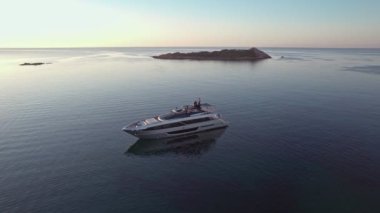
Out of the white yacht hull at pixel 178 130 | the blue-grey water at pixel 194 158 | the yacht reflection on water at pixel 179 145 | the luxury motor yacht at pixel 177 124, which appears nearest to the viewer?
the blue-grey water at pixel 194 158

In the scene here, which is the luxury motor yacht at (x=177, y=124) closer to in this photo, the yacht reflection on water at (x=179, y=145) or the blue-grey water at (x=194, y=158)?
the yacht reflection on water at (x=179, y=145)

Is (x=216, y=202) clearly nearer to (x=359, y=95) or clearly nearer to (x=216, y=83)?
(x=359, y=95)

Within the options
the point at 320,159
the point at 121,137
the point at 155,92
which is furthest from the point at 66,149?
the point at 155,92

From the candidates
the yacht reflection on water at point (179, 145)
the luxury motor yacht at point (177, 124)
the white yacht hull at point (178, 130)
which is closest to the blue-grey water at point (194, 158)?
the yacht reflection on water at point (179, 145)

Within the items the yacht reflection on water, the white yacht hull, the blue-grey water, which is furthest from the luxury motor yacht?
the blue-grey water

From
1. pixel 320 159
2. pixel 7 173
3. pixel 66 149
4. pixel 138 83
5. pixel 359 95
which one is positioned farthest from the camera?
pixel 138 83

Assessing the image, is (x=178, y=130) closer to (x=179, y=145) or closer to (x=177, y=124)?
(x=177, y=124)
